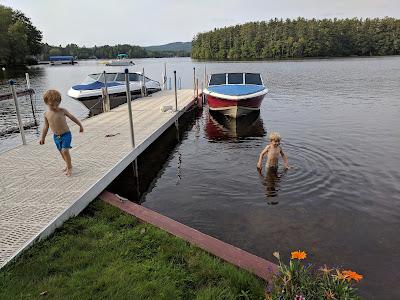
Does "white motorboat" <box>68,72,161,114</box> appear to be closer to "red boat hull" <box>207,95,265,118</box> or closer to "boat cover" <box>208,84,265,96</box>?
"boat cover" <box>208,84,265,96</box>

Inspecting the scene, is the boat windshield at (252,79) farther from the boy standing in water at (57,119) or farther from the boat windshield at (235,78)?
the boy standing in water at (57,119)

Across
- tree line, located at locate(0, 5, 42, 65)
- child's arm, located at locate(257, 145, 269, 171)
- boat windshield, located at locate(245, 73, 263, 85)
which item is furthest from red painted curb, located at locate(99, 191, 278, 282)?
tree line, located at locate(0, 5, 42, 65)

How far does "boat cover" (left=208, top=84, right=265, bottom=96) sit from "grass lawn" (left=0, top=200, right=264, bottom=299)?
498 inches

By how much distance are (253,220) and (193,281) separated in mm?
3137

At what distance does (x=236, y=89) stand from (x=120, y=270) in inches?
569

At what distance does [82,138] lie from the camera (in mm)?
10492

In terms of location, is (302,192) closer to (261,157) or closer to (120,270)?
(261,157)

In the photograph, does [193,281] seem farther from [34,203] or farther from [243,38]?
[243,38]

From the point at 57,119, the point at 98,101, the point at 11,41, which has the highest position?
the point at 11,41

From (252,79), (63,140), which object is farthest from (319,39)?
(63,140)

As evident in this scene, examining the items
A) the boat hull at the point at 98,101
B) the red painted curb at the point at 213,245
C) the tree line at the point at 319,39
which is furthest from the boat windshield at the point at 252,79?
the tree line at the point at 319,39

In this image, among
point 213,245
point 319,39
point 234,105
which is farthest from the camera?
point 319,39

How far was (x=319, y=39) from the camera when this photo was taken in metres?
113

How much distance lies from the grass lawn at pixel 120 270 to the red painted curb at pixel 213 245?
118 mm
